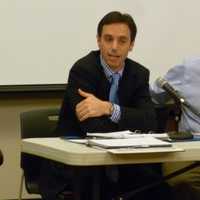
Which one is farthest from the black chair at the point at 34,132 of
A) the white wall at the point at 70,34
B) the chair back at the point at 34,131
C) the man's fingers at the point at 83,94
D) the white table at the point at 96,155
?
the white table at the point at 96,155

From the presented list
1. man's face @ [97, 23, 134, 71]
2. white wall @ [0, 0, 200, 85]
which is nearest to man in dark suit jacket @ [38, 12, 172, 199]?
man's face @ [97, 23, 134, 71]

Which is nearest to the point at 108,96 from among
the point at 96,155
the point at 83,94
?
the point at 83,94

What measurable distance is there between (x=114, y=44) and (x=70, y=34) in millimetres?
1067

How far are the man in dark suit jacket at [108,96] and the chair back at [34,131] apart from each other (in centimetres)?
38


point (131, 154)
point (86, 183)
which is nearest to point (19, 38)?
point (86, 183)

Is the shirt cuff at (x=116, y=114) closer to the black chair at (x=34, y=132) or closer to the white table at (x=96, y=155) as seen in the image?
the white table at (x=96, y=155)

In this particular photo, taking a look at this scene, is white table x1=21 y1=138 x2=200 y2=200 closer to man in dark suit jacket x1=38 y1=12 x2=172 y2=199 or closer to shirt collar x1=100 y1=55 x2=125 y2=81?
man in dark suit jacket x1=38 y1=12 x2=172 y2=199

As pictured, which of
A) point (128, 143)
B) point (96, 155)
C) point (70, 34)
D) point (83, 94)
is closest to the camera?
point (96, 155)

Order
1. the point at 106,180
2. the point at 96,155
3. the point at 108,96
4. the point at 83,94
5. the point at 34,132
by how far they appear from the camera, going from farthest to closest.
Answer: the point at 34,132 → the point at 108,96 → the point at 83,94 → the point at 106,180 → the point at 96,155

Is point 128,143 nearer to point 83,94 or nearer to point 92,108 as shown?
point 92,108

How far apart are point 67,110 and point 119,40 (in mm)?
402

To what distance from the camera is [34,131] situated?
2.79 metres

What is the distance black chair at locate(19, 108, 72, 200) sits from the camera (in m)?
2.73

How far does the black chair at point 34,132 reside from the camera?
2.73 m
